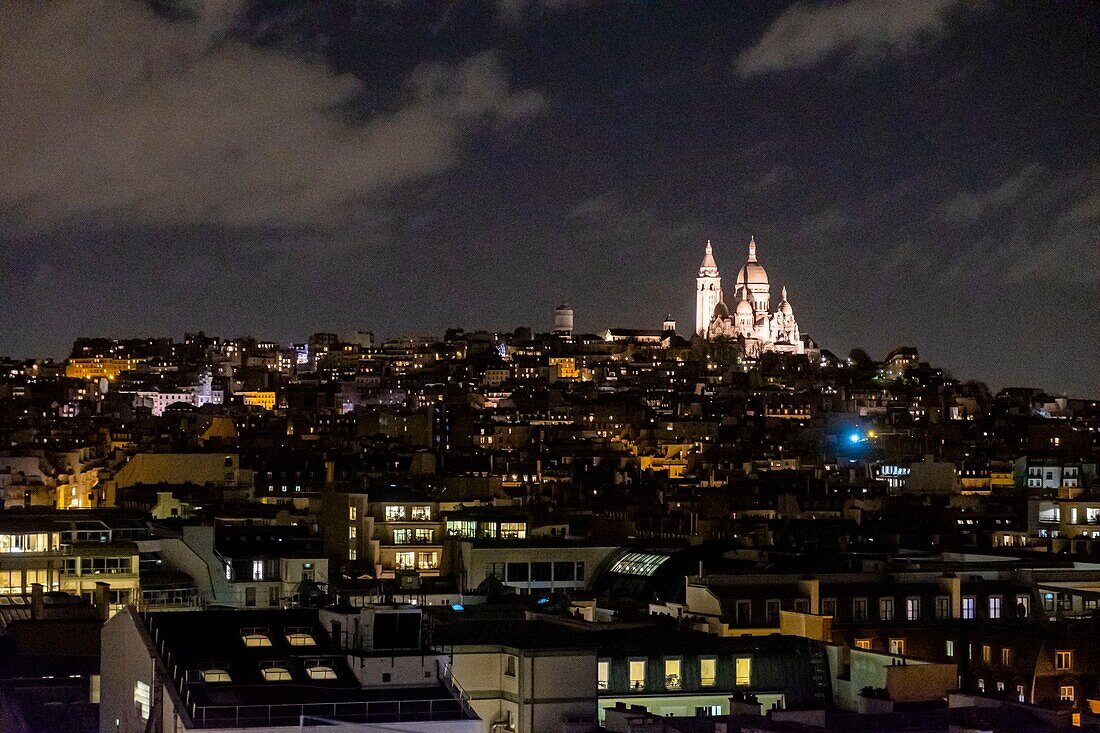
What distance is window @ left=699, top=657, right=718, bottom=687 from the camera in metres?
18.1

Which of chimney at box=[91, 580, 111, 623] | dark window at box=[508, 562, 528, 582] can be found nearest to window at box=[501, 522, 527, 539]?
dark window at box=[508, 562, 528, 582]

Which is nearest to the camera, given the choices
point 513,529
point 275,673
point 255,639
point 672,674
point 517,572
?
point 275,673

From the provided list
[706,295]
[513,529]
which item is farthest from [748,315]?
[513,529]

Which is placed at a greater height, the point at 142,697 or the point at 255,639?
the point at 255,639

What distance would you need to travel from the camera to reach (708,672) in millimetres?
18141

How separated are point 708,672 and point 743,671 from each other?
0.26 m

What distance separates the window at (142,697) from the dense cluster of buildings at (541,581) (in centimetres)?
3

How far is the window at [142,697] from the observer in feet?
46.9

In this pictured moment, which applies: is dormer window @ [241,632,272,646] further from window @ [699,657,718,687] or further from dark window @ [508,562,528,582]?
dark window @ [508,562,528,582]

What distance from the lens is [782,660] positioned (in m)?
18.4

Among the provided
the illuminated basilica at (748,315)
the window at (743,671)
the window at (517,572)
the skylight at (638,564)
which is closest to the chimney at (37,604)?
the window at (743,671)

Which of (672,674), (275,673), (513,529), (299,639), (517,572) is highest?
(513,529)

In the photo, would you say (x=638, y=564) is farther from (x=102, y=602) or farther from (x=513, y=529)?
(x=102, y=602)

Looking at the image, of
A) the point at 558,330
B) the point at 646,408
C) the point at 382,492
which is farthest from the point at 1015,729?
the point at 558,330
